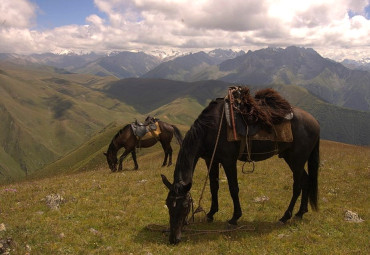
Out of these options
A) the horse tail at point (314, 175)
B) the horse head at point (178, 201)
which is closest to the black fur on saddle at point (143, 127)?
the horse head at point (178, 201)

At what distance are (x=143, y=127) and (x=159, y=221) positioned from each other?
479 inches

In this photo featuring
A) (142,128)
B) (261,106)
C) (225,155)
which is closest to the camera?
(225,155)

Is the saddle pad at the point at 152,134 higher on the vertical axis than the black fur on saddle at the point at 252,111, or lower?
lower

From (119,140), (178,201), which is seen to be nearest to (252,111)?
(178,201)

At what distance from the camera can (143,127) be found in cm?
2177

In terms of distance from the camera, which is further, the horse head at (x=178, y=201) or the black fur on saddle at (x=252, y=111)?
the black fur on saddle at (x=252, y=111)

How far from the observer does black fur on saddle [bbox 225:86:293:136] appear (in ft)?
29.7

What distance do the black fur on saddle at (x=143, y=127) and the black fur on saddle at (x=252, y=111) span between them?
1279 centimetres

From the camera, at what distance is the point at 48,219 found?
9953 mm

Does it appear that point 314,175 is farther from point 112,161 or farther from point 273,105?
point 112,161

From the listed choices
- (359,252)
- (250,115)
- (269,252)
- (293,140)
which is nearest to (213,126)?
(250,115)

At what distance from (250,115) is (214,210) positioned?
12.8 ft

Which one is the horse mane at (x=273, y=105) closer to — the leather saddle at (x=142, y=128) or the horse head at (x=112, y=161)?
the leather saddle at (x=142, y=128)

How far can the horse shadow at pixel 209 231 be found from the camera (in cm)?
891
